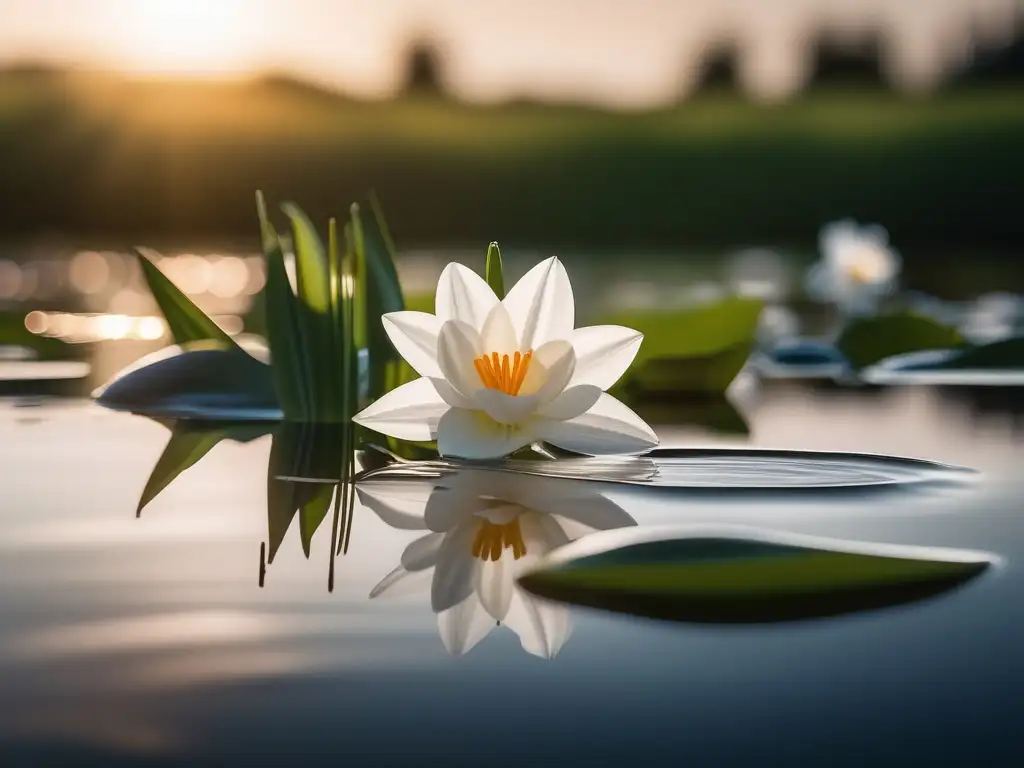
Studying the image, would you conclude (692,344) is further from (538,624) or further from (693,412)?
(538,624)

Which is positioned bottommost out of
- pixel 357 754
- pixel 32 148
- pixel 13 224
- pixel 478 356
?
pixel 357 754

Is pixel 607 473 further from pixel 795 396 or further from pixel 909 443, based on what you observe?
pixel 795 396

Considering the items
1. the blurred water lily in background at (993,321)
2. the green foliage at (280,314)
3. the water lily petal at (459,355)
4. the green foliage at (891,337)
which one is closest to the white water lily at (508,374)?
the water lily petal at (459,355)

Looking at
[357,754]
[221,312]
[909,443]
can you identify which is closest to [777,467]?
[909,443]

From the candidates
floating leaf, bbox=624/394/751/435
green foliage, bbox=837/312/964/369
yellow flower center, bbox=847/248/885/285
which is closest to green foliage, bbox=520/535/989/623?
floating leaf, bbox=624/394/751/435

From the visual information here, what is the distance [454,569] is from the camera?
2.87 ft

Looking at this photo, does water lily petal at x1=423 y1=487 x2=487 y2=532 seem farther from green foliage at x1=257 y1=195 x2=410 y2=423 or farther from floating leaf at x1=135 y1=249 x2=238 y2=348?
floating leaf at x1=135 y1=249 x2=238 y2=348

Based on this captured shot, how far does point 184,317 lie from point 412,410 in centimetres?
68

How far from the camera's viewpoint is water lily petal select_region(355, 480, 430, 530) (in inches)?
41.2

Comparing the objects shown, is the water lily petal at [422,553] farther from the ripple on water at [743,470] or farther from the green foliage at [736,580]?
the ripple on water at [743,470]

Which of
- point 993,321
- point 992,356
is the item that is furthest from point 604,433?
point 993,321

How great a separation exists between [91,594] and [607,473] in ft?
1.89

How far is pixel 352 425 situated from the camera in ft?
5.22

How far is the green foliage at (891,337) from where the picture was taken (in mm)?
2557
